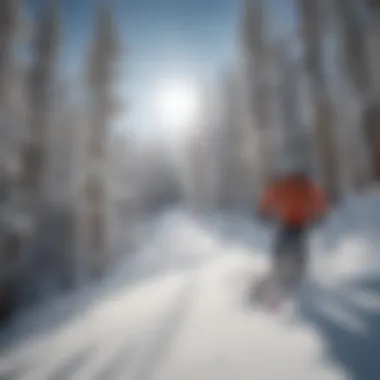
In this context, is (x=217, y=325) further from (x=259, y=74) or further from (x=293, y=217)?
(x=259, y=74)

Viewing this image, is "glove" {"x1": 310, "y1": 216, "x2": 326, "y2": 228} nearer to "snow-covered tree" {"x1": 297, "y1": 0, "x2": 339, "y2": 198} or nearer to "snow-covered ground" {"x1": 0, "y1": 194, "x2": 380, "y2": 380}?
"snow-covered ground" {"x1": 0, "y1": 194, "x2": 380, "y2": 380}

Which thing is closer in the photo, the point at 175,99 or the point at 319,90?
the point at 175,99

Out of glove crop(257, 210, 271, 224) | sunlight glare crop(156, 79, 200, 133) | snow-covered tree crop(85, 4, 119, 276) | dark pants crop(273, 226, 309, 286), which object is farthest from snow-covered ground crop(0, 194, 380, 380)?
snow-covered tree crop(85, 4, 119, 276)

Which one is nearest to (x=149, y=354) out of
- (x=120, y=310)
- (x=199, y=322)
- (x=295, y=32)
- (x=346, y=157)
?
(x=199, y=322)

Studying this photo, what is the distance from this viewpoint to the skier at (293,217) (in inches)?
171

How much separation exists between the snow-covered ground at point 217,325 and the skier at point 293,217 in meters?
0.25

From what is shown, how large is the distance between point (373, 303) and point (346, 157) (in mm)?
6432

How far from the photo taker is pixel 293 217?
4.42 m

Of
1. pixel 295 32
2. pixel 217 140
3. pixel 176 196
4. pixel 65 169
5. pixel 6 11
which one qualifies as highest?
pixel 6 11

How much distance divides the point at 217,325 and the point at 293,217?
1590 millimetres

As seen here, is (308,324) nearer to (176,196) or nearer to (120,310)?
(120,310)

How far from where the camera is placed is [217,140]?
1327 centimetres

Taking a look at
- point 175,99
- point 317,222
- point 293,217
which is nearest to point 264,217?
point 293,217

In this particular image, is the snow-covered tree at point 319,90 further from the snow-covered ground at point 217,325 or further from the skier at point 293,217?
the skier at point 293,217
